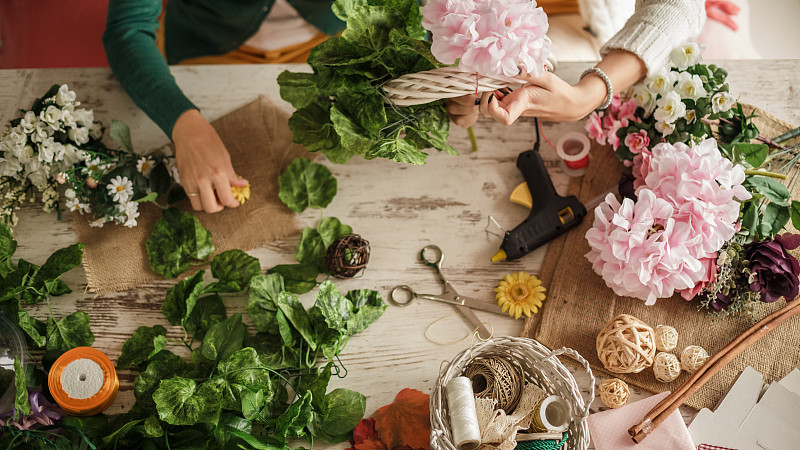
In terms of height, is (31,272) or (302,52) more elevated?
(302,52)

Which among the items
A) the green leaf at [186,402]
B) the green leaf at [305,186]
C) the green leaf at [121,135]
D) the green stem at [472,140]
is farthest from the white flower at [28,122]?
the green stem at [472,140]

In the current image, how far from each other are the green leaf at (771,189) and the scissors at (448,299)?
1.55ft

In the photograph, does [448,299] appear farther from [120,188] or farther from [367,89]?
[120,188]

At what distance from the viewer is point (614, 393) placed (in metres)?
0.88

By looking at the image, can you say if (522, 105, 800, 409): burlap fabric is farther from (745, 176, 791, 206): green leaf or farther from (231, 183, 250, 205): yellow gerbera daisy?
(231, 183, 250, 205): yellow gerbera daisy

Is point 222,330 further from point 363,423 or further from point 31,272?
point 31,272

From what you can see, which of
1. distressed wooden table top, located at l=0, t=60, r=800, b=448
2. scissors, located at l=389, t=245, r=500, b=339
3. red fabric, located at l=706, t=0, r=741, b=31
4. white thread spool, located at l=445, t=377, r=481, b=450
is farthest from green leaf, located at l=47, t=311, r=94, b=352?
red fabric, located at l=706, t=0, r=741, b=31

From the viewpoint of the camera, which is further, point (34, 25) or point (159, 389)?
point (34, 25)

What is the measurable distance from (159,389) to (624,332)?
0.72 meters

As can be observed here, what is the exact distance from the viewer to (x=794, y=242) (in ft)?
2.92

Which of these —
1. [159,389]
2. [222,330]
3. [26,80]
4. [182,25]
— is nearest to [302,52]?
[182,25]

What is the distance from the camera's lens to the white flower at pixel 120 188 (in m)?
0.99

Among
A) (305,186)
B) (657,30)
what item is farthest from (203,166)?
(657,30)

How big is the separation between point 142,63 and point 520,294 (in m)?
0.87
